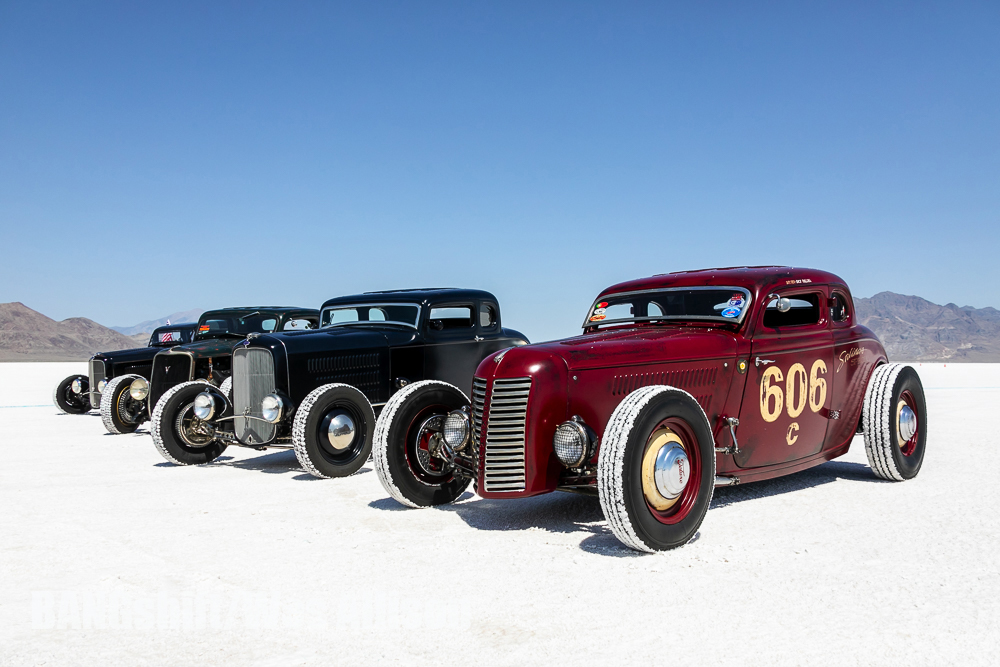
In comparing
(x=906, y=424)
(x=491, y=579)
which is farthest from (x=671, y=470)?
(x=906, y=424)

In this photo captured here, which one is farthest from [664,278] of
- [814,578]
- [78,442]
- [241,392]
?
[78,442]

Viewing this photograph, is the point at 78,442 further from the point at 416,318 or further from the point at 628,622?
the point at 628,622

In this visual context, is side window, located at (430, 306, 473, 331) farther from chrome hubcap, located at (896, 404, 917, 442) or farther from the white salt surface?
chrome hubcap, located at (896, 404, 917, 442)

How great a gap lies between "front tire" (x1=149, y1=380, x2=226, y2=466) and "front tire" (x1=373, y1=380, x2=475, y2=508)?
12.3 ft

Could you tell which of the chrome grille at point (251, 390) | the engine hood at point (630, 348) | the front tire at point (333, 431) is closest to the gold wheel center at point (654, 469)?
the engine hood at point (630, 348)

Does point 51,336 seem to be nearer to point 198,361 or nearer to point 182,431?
point 198,361

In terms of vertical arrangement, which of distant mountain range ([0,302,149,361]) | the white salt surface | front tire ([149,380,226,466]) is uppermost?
distant mountain range ([0,302,149,361])

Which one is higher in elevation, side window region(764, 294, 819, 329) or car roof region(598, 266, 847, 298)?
car roof region(598, 266, 847, 298)

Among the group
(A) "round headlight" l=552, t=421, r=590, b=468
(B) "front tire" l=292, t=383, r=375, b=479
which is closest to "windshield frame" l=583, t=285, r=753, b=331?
(A) "round headlight" l=552, t=421, r=590, b=468

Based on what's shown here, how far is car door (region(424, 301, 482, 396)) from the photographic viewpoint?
9352mm

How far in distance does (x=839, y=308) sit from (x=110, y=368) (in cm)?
1219

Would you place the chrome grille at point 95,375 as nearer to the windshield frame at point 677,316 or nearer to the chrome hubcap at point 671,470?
the windshield frame at point 677,316

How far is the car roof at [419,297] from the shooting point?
31.3ft

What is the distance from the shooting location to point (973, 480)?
6.94 meters
